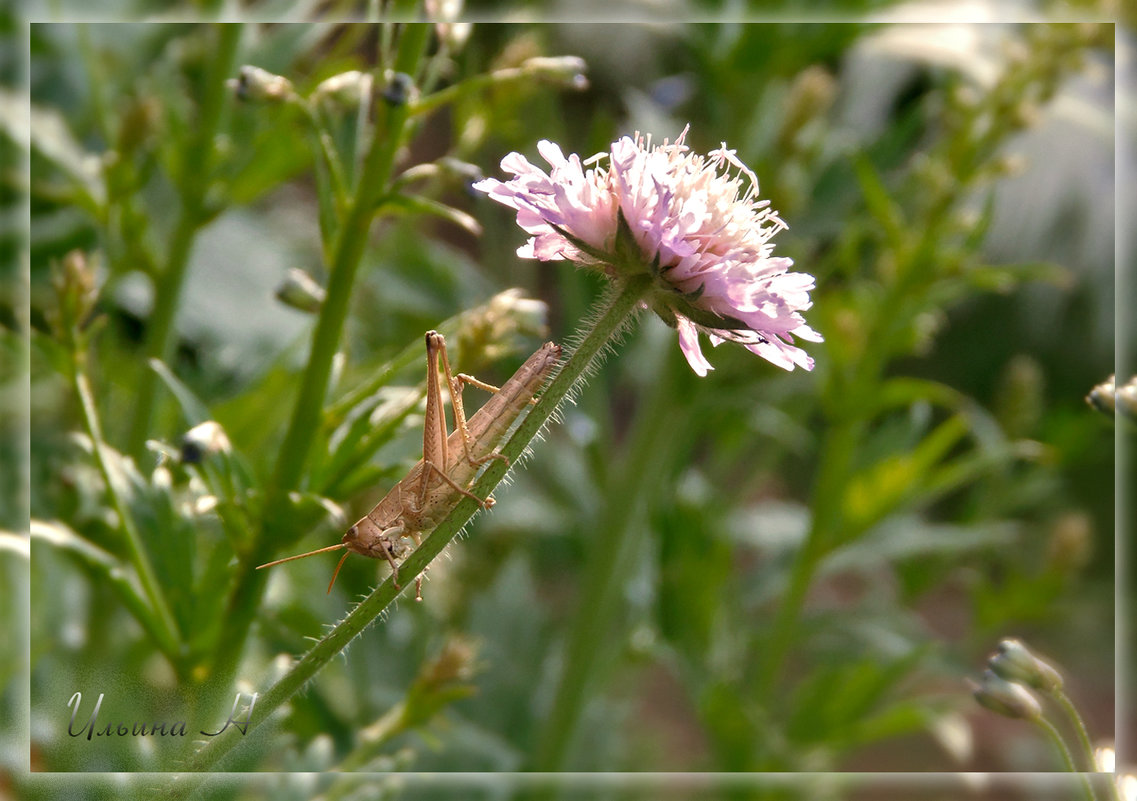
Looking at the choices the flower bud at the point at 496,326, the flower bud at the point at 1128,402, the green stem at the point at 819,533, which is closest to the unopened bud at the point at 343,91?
the flower bud at the point at 496,326

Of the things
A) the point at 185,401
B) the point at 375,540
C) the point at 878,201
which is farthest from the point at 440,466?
the point at 878,201

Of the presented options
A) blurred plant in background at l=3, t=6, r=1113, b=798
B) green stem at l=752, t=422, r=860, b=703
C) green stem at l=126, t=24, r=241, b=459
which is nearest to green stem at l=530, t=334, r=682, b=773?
blurred plant in background at l=3, t=6, r=1113, b=798

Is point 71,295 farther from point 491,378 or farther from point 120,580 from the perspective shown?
point 491,378

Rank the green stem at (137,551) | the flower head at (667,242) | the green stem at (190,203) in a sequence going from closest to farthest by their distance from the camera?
1. the flower head at (667,242)
2. the green stem at (137,551)
3. the green stem at (190,203)

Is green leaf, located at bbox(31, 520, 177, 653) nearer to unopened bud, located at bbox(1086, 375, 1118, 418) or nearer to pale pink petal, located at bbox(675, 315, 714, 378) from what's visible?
pale pink petal, located at bbox(675, 315, 714, 378)

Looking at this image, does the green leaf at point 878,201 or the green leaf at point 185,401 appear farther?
the green leaf at point 878,201

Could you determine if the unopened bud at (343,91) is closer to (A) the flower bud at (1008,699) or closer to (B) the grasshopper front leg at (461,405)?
(B) the grasshopper front leg at (461,405)

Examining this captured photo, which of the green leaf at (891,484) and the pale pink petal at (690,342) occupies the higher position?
the green leaf at (891,484)
